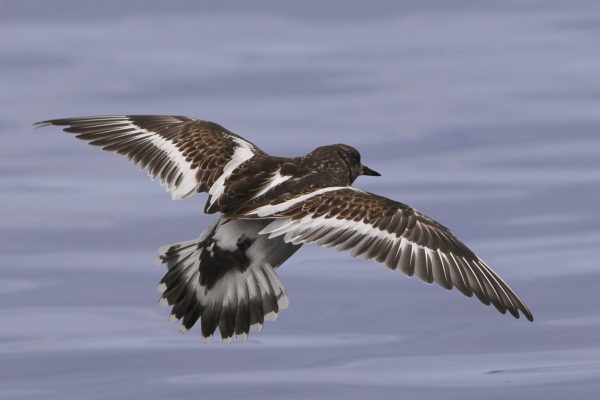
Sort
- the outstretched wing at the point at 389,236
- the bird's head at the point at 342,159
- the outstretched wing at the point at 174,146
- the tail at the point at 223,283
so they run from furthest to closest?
the bird's head at the point at 342,159
the outstretched wing at the point at 174,146
the tail at the point at 223,283
the outstretched wing at the point at 389,236

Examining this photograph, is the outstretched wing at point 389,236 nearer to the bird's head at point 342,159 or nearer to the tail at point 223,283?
the tail at point 223,283

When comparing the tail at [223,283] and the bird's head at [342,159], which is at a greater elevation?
the bird's head at [342,159]

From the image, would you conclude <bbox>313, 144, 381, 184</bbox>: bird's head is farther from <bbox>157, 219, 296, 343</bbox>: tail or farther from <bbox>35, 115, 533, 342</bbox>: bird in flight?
<bbox>157, 219, 296, 343</bbox>: tail

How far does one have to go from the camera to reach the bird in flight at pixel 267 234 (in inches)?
552

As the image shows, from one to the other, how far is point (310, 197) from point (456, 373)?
2.30m

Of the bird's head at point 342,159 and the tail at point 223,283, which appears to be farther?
the bird's head at point 342,159

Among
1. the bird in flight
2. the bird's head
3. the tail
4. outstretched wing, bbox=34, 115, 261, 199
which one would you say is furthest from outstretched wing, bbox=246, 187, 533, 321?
the bird's head

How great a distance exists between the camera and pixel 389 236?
556 inches

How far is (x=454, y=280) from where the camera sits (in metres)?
13.9

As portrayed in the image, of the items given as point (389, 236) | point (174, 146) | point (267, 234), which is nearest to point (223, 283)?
point (267, 234)

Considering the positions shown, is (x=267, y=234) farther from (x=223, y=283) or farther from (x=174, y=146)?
(x=174, y=146)

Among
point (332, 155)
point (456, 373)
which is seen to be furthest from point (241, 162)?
point (456, 373)

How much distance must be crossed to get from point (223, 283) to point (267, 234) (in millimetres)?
323

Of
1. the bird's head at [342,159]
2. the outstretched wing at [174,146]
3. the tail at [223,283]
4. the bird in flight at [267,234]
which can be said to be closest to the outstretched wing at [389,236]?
the bird in flight at [267,234]
